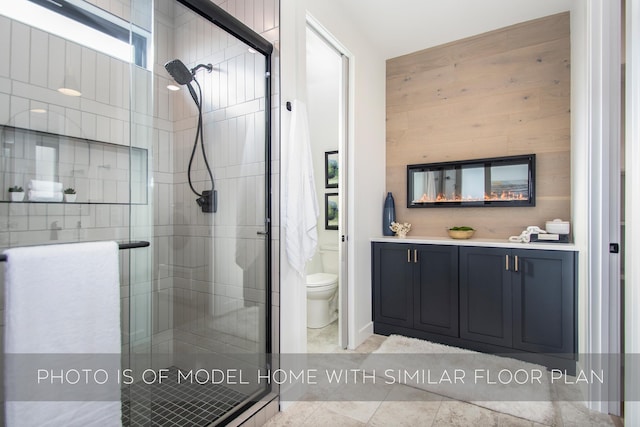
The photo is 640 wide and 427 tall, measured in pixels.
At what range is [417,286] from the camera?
9.04 feet

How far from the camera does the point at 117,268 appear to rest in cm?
116

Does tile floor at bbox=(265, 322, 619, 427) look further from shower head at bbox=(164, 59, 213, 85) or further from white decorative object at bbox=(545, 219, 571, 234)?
shower head at bbox=(164, 59, 213, 85)

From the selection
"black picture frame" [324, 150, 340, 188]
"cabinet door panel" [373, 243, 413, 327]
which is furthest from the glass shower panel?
"black picture frame" [324, 150, 340, 188]

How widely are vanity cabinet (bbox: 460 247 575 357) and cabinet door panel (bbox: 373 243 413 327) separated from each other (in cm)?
44

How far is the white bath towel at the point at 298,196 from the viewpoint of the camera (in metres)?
1.81

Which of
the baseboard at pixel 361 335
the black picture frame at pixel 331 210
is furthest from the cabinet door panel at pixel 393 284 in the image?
the black picture frame at pixel 331 210

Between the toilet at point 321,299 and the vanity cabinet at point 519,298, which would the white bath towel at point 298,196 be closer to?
the toilet at point 321,299

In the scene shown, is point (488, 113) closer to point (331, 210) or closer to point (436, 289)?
point (436, 289)

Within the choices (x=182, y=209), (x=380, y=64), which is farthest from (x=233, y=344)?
(x=380, y=64)

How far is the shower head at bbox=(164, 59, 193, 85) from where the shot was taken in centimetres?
147

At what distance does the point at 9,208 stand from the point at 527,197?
10.8 feet

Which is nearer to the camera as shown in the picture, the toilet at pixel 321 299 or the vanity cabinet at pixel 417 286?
the vanity cabinet at pixel 417 286

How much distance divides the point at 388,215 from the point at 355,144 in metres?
0.84

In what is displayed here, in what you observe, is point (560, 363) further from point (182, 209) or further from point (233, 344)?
point (182, 209)
